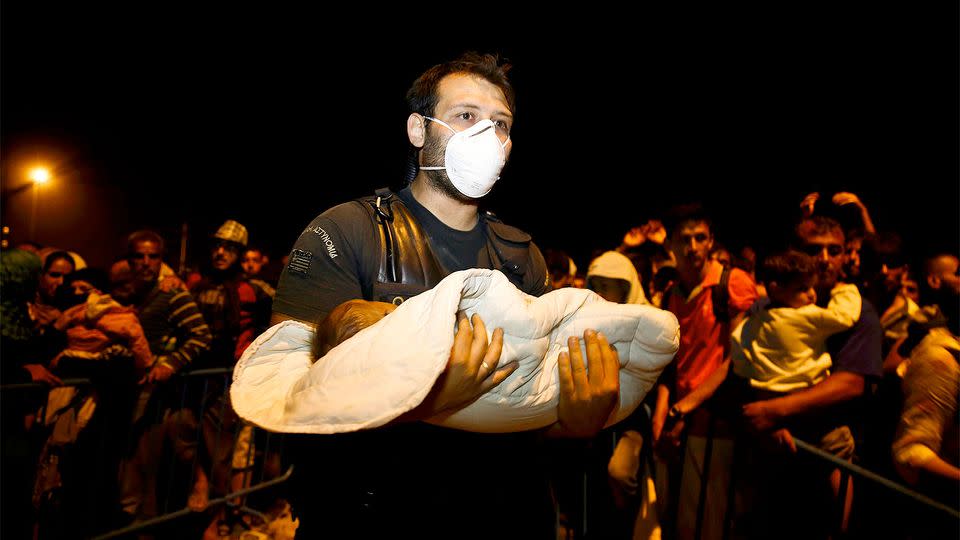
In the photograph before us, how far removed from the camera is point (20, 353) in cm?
404

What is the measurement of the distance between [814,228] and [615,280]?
1.54 metres

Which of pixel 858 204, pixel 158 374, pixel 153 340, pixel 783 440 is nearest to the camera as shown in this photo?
pixel 783 440

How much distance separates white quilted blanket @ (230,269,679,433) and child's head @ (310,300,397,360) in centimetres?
7

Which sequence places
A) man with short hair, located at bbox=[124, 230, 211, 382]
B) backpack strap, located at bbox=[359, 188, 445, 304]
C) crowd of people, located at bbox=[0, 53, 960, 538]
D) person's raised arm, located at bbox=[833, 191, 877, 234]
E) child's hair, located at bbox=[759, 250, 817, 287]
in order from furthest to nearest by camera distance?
person's raised arm, located at bbox=[833, 191, 877, 234] < man with short hair, located at bbox=[124, 230, 211, 382] < child's hair, located at bbox=[759, 250, 817, 287] < backpack strap, located at bbox=[359, 188, 445, 304] < crowd of people, located at bbox=[0, 53, 960, 538]

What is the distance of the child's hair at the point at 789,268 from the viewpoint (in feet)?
11.8

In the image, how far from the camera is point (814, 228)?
164 inches

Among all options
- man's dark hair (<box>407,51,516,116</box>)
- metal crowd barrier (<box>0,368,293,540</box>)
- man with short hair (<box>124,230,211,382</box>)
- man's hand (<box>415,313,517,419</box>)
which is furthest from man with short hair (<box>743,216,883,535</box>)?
man with short hair (<box>124,230,211,382</box>)

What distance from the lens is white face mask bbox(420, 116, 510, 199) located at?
197 centimetres

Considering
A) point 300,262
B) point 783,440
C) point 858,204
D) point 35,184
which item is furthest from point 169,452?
point 35,184

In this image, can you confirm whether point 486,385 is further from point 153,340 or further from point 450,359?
point 153,340

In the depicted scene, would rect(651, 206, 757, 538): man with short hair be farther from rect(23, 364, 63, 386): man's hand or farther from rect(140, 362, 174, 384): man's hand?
rect(23, 364, 63, 386): man's hand

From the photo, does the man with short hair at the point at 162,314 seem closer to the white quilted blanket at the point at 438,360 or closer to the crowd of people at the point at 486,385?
the crowd of people at the point at 486,385

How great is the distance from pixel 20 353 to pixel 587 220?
39.9 feet

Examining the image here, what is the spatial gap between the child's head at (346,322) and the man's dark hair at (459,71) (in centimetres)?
96
